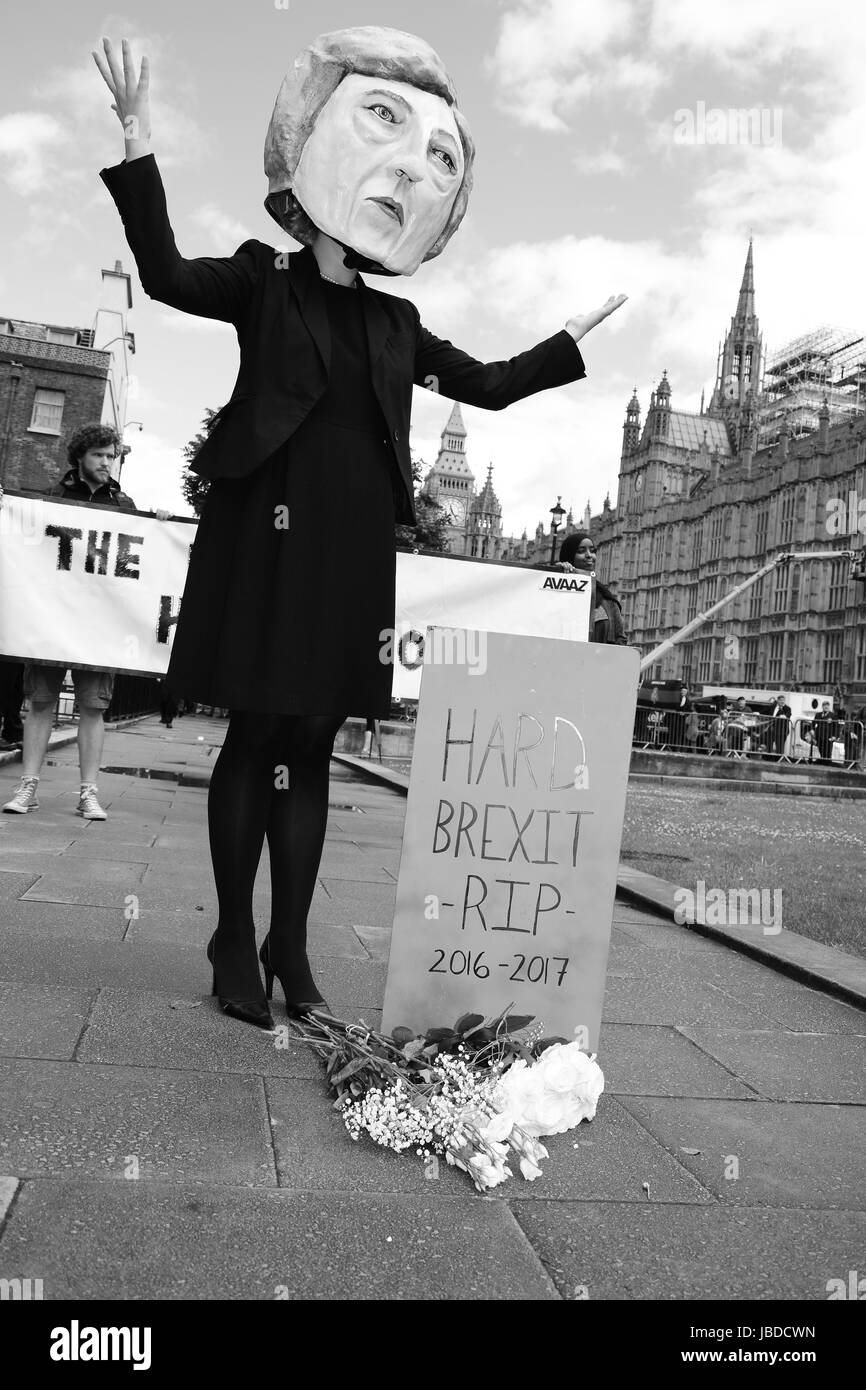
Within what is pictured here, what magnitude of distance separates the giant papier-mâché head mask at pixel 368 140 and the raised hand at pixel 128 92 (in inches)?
18.3

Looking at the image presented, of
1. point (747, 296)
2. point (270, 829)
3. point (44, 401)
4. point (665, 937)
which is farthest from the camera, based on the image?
point (747, 296)

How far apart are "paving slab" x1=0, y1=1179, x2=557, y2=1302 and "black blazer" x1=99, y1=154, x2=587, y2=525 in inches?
65.5

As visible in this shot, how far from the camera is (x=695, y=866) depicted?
8.07 m

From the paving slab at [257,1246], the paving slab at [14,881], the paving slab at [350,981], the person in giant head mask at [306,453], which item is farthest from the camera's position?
the paving slab at [14,881]

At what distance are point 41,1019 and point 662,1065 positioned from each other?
1618 millimetres

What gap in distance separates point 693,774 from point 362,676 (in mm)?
21013

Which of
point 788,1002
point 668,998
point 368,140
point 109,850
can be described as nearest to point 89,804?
point 109,850

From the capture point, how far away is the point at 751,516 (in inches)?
3130

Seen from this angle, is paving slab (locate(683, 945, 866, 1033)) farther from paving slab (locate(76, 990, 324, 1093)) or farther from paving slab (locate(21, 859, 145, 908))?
paving slab (locate(21, 859, 145, 908))

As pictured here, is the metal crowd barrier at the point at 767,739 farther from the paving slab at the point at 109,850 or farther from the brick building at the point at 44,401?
the paving slab at the point at 109,850

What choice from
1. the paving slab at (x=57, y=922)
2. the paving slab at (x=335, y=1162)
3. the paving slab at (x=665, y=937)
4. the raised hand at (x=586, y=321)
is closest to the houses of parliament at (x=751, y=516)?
the paving slab at (x=665, y=937)

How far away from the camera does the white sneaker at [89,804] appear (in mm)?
7117

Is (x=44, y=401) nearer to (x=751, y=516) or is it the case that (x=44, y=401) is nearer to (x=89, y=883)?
(x=89, y=883)
